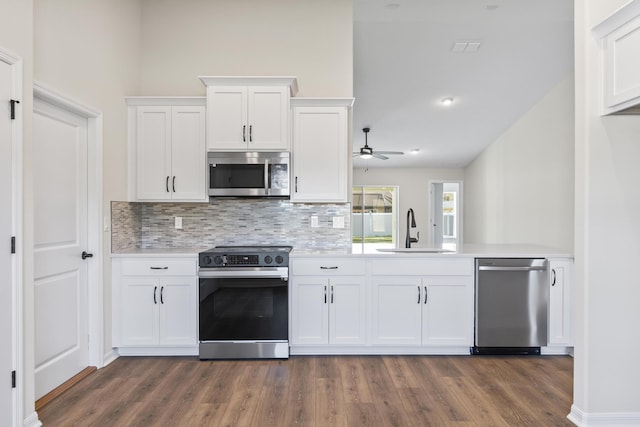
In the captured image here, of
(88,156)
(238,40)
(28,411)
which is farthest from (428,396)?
(238,40)

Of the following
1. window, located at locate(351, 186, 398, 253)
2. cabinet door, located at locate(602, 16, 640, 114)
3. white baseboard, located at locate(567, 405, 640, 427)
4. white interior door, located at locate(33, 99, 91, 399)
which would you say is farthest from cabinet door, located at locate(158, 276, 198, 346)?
window, located at locate(351, 186, 398, 253)

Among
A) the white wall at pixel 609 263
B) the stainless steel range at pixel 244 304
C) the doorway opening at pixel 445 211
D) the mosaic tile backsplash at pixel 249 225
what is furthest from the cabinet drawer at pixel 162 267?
the doorway opening at pixel 445 211

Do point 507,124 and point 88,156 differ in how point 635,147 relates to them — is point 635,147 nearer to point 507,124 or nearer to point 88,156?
point 88,156

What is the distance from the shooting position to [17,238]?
2.01 m

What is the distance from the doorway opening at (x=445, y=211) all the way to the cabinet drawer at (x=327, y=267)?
6233mm

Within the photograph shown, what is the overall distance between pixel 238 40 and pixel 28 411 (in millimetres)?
3399

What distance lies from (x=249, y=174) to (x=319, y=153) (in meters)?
0.66

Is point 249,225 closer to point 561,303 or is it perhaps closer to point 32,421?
point 32,421

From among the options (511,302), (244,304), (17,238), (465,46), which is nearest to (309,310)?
(244,304)

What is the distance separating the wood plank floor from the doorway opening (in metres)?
5.99

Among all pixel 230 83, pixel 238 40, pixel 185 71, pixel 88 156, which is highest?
pixel 238 40

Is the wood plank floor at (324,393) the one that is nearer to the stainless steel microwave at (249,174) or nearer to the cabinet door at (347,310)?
the cabinet door at (347,310)

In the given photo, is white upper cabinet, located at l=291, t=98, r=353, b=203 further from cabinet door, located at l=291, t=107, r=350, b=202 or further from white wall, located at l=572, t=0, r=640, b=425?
white wall, located at l=572, t=0, r=640, b=425

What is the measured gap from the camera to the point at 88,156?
299cm
